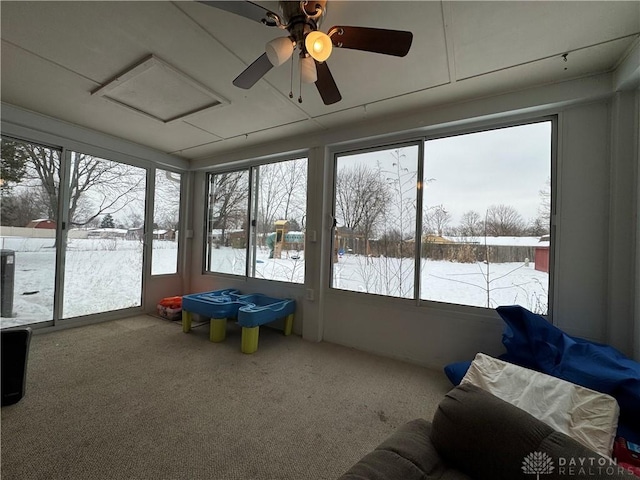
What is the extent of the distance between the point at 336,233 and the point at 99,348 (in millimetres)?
2897

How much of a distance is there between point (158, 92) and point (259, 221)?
77.8 inches

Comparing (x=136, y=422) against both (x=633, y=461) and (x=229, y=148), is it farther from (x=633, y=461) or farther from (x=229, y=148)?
(x=229, y=148)

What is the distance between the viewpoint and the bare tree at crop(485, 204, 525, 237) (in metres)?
2.35

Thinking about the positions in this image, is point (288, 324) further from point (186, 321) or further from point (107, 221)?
point (107, 221)

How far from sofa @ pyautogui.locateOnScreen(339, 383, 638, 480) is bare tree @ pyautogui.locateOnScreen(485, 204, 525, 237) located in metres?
1.77

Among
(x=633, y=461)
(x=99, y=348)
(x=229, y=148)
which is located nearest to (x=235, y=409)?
(x=99, y=348)

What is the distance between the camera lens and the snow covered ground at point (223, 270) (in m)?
2.41

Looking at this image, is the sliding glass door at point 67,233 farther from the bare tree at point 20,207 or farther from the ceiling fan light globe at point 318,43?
Result: the ceiling fan light globe at point 318,43

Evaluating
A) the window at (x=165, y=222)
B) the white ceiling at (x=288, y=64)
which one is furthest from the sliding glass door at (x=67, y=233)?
the white ceiling at (x=288, y=64)

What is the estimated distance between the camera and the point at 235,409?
1886 mm

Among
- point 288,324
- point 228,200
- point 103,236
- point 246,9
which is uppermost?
point 246,9

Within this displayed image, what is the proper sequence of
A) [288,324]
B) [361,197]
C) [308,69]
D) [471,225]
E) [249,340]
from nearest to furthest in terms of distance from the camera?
[308,69], [471,225], [249,340], [361,197], [288,324]

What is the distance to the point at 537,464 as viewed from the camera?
→ 85 cm

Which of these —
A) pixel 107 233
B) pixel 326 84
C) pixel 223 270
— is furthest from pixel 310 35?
pixel 107 233
